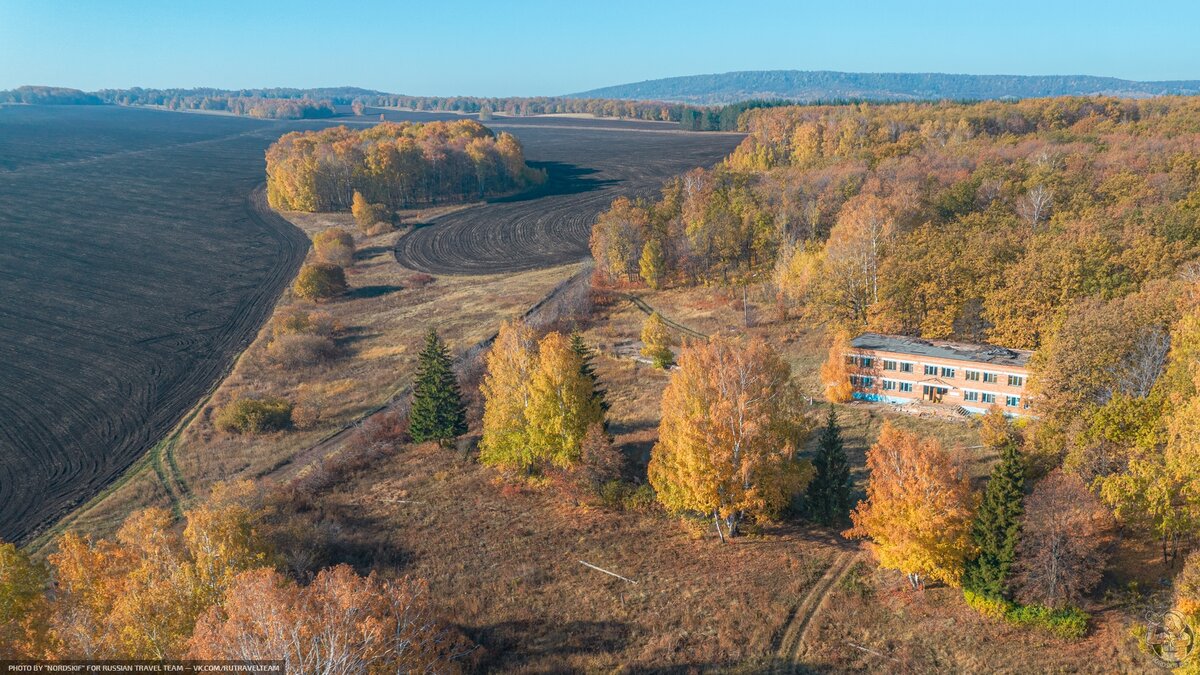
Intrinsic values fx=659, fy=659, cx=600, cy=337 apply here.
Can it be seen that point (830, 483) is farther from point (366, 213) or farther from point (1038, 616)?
point (366, 213)

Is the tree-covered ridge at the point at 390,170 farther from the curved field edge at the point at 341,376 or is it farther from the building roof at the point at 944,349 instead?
the building roof at the point at 944,349

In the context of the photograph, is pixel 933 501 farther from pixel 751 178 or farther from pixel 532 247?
pixel 532 247

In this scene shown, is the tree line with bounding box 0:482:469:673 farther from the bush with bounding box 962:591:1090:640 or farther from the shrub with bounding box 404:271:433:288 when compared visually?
the shrub with bounding box 404:271:433:288

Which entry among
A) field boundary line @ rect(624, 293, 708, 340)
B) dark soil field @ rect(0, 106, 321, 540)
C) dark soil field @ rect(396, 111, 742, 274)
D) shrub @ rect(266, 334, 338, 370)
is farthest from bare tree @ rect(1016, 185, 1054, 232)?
dark soil field @ rect(0, 106, 321, 540)

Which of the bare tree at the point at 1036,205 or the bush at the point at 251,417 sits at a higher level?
the bare tree at the point at 1036,205

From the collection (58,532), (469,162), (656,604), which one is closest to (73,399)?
(58,532)

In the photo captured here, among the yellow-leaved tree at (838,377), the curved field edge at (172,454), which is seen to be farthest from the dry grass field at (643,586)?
the curved field edge at (172,454)

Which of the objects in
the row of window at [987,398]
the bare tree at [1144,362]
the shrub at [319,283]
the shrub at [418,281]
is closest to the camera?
the bare tree at [1144,362]
